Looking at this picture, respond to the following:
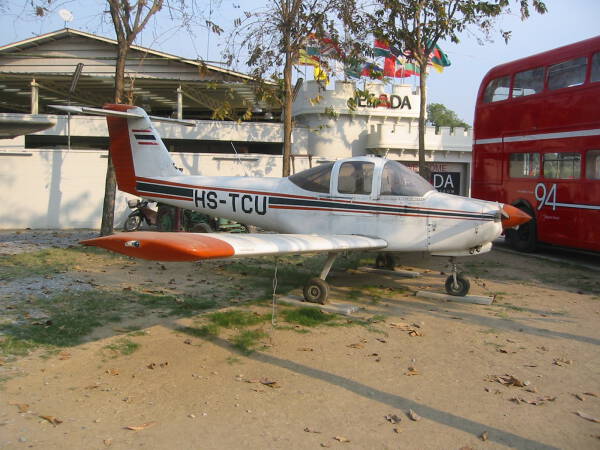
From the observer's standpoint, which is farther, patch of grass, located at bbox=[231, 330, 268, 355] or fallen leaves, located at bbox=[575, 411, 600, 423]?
patch of grass, located at bbox=[231, 330, 268, 355]

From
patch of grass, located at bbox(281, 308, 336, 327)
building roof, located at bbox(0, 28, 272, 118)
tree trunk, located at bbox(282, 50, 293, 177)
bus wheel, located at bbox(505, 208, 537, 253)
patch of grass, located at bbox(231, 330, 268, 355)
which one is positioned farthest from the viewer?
building roof, located at bbox(0, 28, 272, 118)

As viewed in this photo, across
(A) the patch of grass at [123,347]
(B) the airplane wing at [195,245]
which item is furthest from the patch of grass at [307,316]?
(A) the patch of grass at [123,347]

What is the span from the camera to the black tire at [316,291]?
704 centimetres

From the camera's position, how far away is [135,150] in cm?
994

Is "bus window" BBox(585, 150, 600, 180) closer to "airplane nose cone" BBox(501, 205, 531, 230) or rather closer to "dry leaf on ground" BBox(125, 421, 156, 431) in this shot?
"airplane nose cone" BBox(501, 205, 531, 230)

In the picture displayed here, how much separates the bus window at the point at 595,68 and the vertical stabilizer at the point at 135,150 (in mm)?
8384

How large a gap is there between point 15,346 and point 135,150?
5556mm

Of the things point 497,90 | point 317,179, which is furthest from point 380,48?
point 317,179

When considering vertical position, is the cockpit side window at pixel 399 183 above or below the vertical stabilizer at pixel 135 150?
below

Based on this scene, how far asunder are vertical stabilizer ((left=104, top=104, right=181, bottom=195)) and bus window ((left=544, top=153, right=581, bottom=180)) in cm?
803

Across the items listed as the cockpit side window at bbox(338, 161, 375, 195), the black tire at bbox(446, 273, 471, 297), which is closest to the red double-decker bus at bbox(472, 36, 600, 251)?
the black tire at bbox(446, 273, 471, 297)

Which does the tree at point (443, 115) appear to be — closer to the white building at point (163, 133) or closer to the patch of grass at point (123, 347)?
the white building at point (163, 133)

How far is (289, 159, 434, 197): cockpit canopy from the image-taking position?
755 cm

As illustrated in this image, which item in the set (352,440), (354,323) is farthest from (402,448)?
(354,323)
